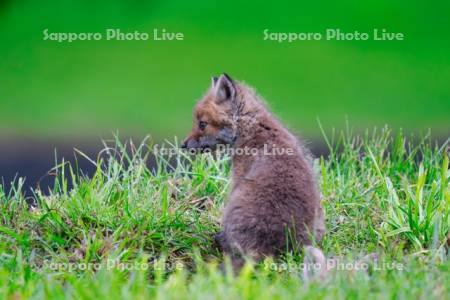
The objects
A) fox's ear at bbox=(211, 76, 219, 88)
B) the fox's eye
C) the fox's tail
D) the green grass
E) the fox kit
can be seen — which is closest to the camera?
the green grass

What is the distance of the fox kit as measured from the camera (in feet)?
22.7

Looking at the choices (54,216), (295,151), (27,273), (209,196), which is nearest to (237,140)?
(295,151)

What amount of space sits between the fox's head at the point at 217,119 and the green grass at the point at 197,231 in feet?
1.93

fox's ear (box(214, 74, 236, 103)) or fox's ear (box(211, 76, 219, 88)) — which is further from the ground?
fox's ear (box(211, 76, 219, 88))

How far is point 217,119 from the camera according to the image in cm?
780

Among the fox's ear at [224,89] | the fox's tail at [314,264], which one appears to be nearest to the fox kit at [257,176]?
the fox's ear at [224,89]

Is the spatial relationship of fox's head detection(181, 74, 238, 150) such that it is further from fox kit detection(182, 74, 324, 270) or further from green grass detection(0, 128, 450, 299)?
green grass detection(0, 128, 450, 299)

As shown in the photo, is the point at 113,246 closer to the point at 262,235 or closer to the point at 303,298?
the point at 262,235

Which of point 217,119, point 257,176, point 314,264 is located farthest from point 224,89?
point 314,264

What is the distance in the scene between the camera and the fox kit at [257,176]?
6930 mm

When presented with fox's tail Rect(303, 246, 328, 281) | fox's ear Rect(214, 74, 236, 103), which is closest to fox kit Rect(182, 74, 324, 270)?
fox's ear Rect(214, 74, 236, 103)

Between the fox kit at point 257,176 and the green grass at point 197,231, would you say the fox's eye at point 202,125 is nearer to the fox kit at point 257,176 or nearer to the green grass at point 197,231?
the fox kit at point 257,176

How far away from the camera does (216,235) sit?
24.5ft

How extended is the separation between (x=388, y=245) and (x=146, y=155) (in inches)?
113
